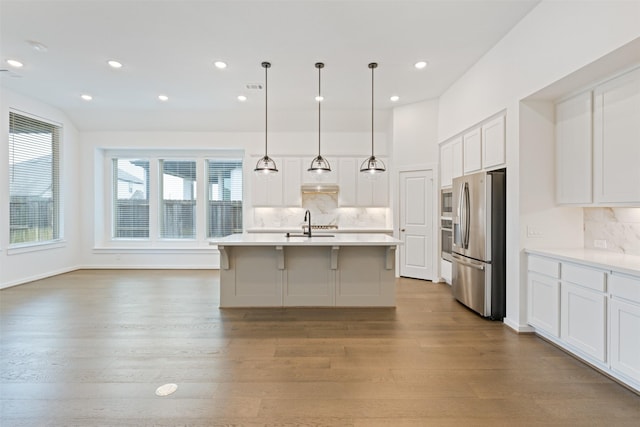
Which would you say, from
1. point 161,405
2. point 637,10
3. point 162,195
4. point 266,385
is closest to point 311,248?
point 266,385

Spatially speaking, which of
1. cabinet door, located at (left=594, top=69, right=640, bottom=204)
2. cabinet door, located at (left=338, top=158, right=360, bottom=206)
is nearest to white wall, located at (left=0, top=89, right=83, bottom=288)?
cabinet door, located at (left=338, top=158, right=360, bottom=206)

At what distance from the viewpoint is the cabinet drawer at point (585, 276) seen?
247cm

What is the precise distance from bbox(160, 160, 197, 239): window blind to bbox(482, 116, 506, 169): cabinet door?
5889 mm

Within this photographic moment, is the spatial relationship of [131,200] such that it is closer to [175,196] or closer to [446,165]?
[175,196]

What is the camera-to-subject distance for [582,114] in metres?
3.03

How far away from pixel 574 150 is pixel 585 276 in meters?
1.27

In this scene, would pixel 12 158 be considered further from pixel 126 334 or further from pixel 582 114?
pixel 582 114

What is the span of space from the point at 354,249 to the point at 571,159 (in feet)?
8.16

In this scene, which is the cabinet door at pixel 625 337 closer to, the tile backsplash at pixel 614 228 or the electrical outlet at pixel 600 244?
the tile backsplash at pixel 614 228

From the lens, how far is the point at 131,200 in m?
7.29

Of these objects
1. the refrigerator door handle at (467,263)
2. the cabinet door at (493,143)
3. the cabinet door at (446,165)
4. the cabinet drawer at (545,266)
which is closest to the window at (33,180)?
the refrigerator door handle at (467,263)

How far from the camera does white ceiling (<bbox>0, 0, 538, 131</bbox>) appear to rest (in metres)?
3.14

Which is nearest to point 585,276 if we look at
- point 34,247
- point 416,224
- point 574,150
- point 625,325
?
point 625,325

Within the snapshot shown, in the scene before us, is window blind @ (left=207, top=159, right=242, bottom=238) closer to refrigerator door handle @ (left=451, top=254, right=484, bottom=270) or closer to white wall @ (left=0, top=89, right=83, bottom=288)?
white wall @ (left=0, top=89, right=83, bottom=288)
